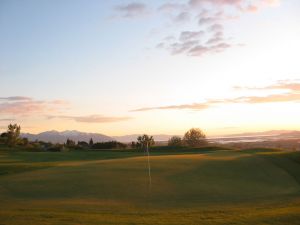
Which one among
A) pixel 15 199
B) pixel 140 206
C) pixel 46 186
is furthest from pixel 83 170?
pixel 140 206

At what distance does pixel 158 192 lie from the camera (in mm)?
23203

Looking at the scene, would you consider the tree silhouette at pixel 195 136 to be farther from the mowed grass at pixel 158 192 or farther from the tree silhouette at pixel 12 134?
the mowed grass at pixel 158 192

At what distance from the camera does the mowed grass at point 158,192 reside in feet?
54.3

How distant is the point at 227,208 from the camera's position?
741 inches

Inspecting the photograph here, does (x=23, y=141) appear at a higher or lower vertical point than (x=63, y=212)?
higher

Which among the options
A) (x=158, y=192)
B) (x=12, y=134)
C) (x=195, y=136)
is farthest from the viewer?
(x=195, y=136)

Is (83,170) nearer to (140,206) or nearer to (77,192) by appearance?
(77,192)

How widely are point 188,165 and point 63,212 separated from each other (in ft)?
47.3

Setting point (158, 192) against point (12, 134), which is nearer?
point (158, 192)

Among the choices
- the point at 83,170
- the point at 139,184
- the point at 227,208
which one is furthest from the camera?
the point at 83,170

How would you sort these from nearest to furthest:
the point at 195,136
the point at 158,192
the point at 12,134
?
the point at 158,192, the point at 12,134, the point at 195,136

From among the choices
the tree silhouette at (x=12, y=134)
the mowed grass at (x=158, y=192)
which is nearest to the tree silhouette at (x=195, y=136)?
the tree silhouette at (x=12, y=134)

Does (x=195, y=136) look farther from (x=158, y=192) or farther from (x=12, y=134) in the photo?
(x=158, y=192)

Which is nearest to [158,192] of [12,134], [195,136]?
[12,134]
